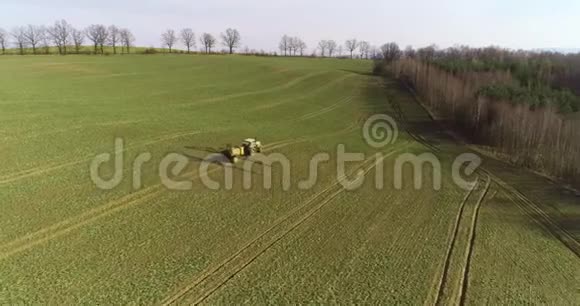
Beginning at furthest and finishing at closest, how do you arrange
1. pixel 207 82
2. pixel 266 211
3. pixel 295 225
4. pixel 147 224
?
pixel 207 82 → pixel 266 211 → pixel 295 225 → pixel 147 224

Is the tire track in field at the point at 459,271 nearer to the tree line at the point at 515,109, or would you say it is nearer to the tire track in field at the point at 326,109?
the tree line at the point at 515,109

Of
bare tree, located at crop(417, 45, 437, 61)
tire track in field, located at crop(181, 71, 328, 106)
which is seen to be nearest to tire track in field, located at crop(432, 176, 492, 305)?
tire track in field, located at crop(181, 71, 328, 106)

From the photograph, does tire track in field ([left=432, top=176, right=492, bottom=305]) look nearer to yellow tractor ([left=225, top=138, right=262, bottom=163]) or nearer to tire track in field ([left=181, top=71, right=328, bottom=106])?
yellow tractor ([left=225, top=138, right=262, bottom=163])

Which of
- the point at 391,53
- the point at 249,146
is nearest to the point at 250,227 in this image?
the point at 249,146

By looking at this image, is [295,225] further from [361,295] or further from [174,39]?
[174,39]

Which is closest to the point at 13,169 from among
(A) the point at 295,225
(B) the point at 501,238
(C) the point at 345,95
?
(A) the point at 295,225
